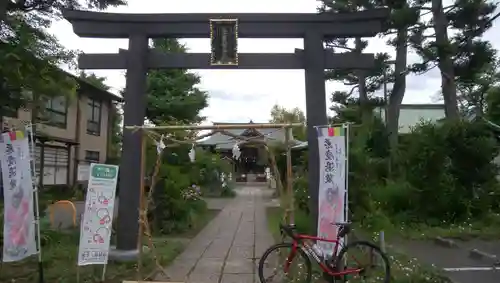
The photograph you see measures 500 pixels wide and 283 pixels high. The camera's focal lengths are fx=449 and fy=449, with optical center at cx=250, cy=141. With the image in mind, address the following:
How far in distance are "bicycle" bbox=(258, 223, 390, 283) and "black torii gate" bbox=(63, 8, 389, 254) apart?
6.35ft

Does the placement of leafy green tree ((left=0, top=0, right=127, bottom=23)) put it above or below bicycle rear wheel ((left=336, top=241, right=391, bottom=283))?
above

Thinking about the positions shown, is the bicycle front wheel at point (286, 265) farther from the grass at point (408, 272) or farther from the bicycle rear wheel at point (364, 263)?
the bicycle rear wheel at point (364, 263)

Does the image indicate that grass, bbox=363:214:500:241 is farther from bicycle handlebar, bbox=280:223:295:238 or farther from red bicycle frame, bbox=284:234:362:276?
bicycle handlebar, bbox=280:223:295:238

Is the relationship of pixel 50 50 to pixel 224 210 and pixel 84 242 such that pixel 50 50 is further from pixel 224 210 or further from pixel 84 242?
pixel 224 210

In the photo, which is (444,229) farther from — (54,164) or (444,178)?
(54,164)

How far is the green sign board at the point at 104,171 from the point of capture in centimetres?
695

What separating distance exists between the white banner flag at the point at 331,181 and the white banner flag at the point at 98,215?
10.8ft

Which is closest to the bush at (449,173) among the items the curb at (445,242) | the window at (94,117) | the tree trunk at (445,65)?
the tree trunk at (445,65)

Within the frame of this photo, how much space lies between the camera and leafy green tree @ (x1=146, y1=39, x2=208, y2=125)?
22.9 m

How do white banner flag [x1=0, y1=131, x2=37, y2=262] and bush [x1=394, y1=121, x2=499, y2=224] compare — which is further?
bush [x1=394, y1=121, x2=499, y2=224]

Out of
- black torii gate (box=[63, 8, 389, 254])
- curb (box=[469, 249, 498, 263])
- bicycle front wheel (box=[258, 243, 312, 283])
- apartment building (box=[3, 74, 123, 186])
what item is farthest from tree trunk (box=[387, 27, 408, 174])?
apartment building (box=[3, 74, 123, 186])

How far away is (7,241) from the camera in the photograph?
22.5 feet

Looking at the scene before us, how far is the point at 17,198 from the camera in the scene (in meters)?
6.93

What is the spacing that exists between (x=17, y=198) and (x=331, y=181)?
486cm
